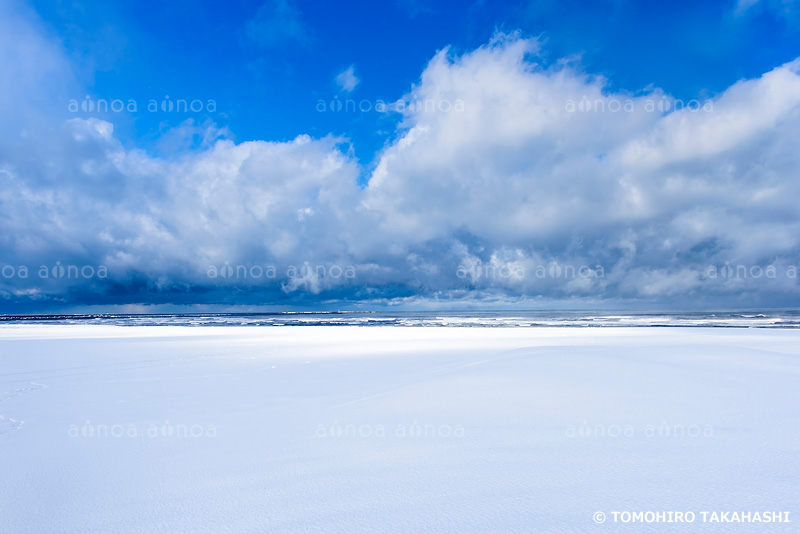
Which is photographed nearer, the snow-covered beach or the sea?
the snow-covered beach

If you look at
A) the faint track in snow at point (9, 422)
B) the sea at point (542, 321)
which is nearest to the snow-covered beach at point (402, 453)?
the faint track in snow at point (9, 422)

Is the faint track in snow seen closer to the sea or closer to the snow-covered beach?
the snow-covered beach

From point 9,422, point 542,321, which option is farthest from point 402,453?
point 542,321

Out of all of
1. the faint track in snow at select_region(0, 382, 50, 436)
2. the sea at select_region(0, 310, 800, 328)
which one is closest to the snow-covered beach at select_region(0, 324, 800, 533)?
the faint track in snow at select_region(0, 382, 50, 436)

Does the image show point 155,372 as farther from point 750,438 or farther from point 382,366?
point 750,438

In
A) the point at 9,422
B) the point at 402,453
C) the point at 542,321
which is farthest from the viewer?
the point at 542,321

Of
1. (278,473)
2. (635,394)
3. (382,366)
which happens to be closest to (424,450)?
(278,473)

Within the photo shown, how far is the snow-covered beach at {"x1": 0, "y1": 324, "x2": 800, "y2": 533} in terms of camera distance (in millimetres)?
3801

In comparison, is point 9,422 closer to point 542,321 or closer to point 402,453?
point 402,453

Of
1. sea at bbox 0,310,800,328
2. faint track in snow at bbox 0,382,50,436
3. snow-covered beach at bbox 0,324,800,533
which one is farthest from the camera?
sea at bbox 0,310,800,328

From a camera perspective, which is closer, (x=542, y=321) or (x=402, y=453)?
(x=402, y=453)

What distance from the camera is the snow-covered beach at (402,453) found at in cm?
380

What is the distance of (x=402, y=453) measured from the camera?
17.6ft

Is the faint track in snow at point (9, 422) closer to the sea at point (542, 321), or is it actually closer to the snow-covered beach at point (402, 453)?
the snow-covered beach at point (402, 453)
